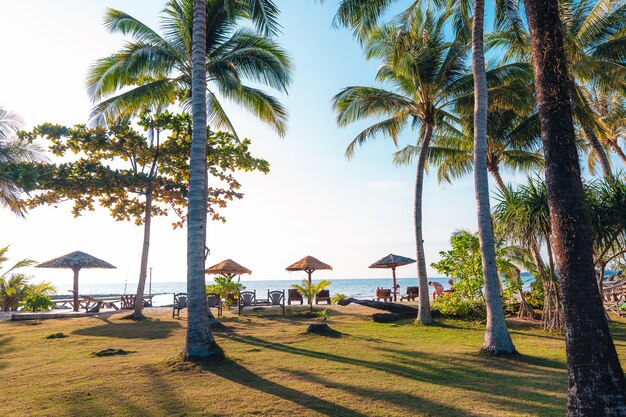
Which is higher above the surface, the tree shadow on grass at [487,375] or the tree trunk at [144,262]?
the tree trunk at [144,262]

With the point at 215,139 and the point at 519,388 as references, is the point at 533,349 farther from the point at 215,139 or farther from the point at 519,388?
the point at 215,139

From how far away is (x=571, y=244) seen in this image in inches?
166

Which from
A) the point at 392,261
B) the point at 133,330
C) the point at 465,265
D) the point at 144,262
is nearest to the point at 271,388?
the point at 133,330

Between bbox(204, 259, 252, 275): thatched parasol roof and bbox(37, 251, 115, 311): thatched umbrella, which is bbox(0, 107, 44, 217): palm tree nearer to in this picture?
bbox(37, 251, 115, 311): thatched umbrella

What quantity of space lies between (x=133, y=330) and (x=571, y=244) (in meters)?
11.8

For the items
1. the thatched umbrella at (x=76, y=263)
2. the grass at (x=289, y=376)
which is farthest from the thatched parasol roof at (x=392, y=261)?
the thatched umbrella at (x=76, y=263)

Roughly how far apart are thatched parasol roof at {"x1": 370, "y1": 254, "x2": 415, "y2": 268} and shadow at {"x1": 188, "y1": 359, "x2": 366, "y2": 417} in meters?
19.7

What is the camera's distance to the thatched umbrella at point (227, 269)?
2111 cm

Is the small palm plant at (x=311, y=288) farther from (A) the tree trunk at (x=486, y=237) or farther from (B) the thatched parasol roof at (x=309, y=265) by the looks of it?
(A) the tree trunk at (x=486, y=237)

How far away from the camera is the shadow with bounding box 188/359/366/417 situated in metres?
4.84

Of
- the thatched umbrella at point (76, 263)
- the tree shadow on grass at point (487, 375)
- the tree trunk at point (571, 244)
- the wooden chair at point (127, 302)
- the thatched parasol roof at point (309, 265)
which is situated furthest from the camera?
the thatched parasol roof at point (309, 265)

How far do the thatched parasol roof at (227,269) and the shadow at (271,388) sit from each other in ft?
46.6

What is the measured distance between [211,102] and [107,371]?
33.5 feet

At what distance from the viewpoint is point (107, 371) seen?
6.73m
